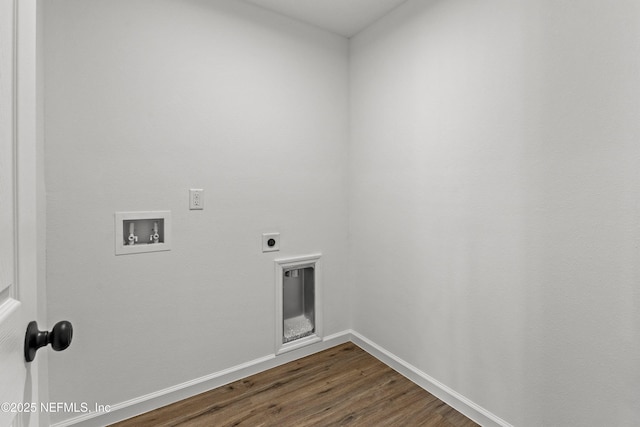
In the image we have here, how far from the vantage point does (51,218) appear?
1.52 metres

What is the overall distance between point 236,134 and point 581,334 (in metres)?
2.11

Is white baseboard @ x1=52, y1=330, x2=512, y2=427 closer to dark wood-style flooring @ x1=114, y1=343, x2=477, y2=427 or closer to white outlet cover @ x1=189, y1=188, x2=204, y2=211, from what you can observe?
dark wood-style flooring @ x1=114, y1=343, x2=477, y2=427

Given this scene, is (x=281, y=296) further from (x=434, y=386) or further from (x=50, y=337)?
(x=50, y=337)

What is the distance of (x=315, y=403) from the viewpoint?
6.00ft

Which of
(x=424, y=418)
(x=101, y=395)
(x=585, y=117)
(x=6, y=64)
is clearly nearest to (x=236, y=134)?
(x=6, y=64)

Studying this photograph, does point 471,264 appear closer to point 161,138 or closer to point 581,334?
point 581,334

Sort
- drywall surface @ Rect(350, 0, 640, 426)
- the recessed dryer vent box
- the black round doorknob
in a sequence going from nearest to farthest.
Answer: the black round doorknob → drywall surface @ Rect(350, 0, 640, 426) → the recessed dryer vent box

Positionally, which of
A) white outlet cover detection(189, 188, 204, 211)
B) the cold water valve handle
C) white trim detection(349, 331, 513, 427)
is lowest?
white trim detection(349, 331, 513, 427)

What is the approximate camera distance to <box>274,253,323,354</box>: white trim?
2.22 m

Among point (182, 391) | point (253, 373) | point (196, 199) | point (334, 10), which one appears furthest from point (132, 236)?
point (334, 10)

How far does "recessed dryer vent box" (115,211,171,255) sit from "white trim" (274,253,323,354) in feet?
2.51

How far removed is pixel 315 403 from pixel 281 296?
28.4 inches

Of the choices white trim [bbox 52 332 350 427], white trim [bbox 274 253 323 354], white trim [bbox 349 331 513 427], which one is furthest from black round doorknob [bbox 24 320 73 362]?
white trim [bbox 349 331 513 427]

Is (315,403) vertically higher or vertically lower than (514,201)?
lower
